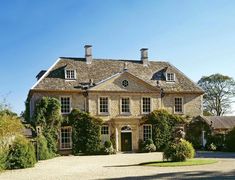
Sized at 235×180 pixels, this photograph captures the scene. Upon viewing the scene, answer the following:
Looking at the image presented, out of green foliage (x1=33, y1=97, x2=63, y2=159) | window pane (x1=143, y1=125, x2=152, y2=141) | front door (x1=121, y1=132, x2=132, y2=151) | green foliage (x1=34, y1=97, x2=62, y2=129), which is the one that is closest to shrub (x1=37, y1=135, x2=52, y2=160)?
green foliage (x1=33, y1=97, x2=63, y2=159)

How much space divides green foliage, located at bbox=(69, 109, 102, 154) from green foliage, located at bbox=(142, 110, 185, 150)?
523cm

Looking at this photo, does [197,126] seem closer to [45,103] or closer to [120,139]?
[120,139]

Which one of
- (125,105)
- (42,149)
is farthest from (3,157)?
(125,105)

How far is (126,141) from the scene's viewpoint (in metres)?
36.8

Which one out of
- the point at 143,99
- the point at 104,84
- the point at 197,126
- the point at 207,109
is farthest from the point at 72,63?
the point at 207,109

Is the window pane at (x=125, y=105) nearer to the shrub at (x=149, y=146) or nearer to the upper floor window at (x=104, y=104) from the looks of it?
the upper floor window at (x=104, y=104)

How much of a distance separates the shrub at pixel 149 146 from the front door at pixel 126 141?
1541 millimetres

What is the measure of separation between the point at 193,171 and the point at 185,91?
21235 millimetres

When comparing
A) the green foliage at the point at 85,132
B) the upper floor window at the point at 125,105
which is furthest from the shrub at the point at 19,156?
the upper floor window at the point at 125,105

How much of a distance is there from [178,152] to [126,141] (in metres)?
14.5

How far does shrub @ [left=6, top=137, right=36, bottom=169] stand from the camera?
22.8 m

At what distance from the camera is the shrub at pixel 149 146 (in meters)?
36.1

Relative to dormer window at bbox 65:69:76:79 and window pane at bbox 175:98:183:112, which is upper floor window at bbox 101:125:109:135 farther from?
window pane at bbox 175:98:183:112

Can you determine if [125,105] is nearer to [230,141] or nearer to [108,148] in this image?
[108,148]
